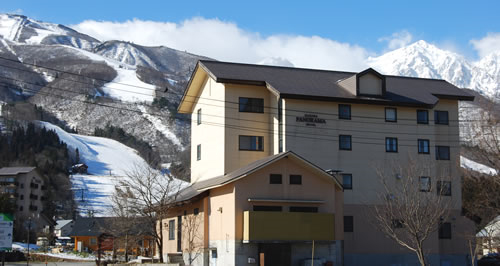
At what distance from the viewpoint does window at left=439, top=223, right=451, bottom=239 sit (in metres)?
49.6

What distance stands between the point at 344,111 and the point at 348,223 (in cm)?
829

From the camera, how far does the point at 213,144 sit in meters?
49.3

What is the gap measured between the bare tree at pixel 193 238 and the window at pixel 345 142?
11.8 meters

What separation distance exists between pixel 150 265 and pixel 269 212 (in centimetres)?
909

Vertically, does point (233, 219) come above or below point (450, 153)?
below

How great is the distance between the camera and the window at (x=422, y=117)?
5103 cm

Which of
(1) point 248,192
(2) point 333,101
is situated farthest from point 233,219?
(2) point 333,101

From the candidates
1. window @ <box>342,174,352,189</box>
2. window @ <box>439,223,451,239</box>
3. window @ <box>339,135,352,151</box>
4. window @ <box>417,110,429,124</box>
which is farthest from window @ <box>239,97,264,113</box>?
window @ <box>439,223,451,239</box>

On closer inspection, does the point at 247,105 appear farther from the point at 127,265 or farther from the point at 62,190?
the point at 62,190

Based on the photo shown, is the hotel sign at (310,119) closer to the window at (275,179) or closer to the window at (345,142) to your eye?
the window at (345,142)

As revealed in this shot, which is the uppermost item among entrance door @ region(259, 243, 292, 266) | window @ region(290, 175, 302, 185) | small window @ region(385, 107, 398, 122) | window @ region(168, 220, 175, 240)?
small window @ region(385, 107, 398, 122)

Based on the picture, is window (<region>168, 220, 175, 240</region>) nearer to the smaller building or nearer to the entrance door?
the entrance door

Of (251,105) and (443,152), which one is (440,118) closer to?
(443,152)

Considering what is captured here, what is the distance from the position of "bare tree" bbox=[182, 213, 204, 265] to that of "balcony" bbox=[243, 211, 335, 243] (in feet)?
20.9
